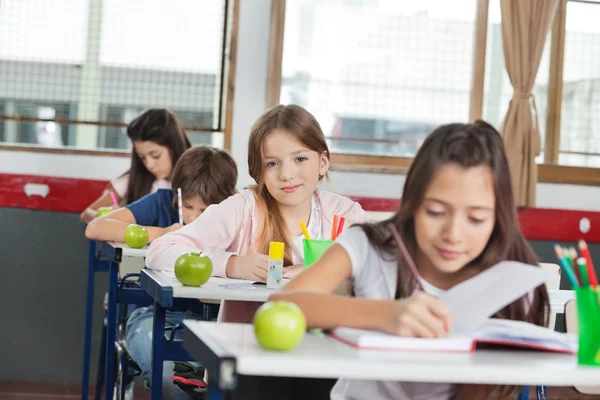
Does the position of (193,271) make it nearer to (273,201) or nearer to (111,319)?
(273,201)

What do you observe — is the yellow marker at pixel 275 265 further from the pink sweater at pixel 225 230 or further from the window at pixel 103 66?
the window at pixel 103 66

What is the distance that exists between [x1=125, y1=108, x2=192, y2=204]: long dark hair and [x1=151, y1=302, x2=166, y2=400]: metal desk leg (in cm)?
211

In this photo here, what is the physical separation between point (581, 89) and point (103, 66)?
2.47m

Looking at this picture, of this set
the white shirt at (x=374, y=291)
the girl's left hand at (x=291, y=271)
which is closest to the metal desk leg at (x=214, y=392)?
the white shirt at (x=374, y=291)

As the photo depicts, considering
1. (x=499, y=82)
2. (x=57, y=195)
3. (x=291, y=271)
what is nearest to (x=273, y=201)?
(x=291, y=271)

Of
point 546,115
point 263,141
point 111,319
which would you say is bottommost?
point 111,319

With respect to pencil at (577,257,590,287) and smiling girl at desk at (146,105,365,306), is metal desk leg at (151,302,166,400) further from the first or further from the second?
pencil at (577,257,590,287)

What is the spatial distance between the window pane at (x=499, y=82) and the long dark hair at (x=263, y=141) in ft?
7.34

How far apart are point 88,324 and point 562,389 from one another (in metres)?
2.36

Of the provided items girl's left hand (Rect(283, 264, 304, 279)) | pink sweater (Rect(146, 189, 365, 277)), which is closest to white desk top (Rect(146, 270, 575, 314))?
girl's left hand (Rect(283, 264, 304, 279))

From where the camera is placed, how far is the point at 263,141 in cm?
261

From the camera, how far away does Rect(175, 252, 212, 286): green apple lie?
78.7 inches

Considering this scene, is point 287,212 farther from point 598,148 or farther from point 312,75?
point 598,148

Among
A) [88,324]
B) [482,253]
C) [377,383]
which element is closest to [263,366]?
[377,383]
